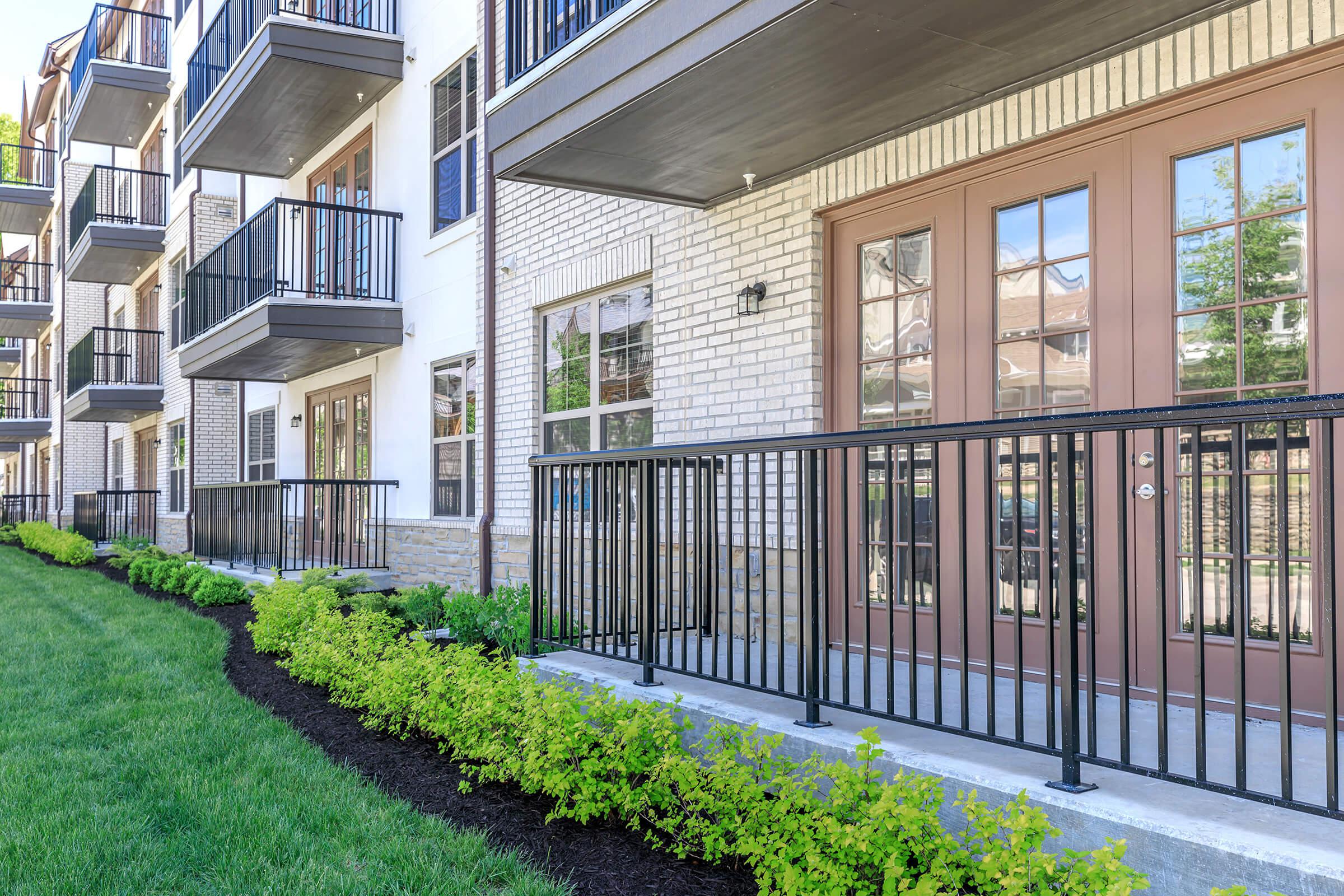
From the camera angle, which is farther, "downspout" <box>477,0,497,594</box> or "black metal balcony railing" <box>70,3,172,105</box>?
"black metal balcony railing" <box>70,3,172,105</box>

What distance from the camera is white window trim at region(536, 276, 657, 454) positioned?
744 cm

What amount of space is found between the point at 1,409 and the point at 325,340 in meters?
25.3

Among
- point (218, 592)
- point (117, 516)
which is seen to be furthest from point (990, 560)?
point (117, 516)

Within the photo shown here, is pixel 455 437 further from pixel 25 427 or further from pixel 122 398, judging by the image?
pixel 25 427

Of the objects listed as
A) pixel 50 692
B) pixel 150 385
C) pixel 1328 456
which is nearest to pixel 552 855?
pixel 1328 456

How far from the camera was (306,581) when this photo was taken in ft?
28.9

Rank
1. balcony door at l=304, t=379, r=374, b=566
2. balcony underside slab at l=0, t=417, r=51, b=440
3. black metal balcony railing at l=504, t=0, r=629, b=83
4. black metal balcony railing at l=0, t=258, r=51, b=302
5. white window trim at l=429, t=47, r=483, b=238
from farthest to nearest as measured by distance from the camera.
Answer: black metal balcony railing at l=0, t=258, r=51, b=302, balcony underside slab at l=0, t=417, r=51, b=440, balcony door at l=304, t=379, r=374, b=566, white window trim at l=429, t=47, r=483, b=238, black metal balcony railing at l=504, t=0, r=629, b=83

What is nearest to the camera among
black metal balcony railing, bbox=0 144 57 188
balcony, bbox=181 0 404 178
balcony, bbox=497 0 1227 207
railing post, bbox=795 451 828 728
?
railing post, bbox=795 451 828 728

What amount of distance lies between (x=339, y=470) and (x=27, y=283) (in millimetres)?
25997

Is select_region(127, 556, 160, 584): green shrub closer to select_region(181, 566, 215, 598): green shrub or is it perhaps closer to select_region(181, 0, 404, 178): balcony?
select_region(181, 566, 215, 598): green shrub

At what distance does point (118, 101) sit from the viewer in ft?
63.6

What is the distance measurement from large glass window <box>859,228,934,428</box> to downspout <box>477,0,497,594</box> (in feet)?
13.6

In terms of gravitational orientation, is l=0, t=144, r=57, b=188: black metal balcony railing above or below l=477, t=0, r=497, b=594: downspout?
above

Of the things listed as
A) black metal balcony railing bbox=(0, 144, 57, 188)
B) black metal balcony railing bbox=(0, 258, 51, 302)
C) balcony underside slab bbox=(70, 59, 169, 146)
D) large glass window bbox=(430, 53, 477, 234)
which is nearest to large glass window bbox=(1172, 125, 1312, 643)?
large glass window bbox=(430, 53, 477, 234)
